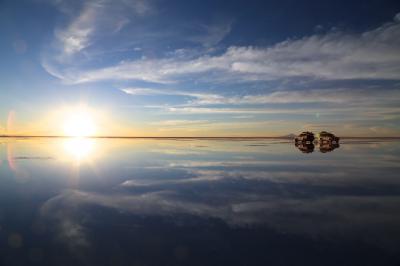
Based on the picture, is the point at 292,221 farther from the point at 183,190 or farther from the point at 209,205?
the point at 183,190

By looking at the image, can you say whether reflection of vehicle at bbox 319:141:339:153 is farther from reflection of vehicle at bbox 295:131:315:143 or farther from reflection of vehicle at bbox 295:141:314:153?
reflection of vehicle at bbox 295:131:315:143

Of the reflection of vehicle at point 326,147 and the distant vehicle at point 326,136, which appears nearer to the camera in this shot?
the reflection of vehicle at point 326,147

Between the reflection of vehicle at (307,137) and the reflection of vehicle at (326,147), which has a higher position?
the reflection of vehicle at (307,137)

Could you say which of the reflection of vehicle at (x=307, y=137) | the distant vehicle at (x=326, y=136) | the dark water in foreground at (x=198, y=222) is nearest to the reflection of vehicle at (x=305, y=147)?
the reflection of vehicle at (x=307, y=137)

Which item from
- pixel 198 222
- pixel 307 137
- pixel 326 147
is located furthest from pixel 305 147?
pixel 198 222

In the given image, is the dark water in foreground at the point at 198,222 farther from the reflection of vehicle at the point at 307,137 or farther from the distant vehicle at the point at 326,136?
the distant vehicle at the point at 326,136

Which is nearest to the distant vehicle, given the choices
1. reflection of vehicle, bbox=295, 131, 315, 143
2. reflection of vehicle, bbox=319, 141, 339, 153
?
reflection of vehicle, bbox=319, 141, 339, 153

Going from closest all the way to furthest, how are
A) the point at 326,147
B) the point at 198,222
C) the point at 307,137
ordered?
the point at 198,222
the point at 326,147
the point at 307,137

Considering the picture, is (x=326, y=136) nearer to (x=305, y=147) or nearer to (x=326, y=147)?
(x=326, y=147)

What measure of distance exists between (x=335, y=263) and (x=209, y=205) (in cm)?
666

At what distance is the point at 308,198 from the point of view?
14844mm

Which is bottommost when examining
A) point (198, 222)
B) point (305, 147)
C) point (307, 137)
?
point (198, 222)

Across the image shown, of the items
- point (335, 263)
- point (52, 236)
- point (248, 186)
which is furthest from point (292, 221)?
point (52, 236)

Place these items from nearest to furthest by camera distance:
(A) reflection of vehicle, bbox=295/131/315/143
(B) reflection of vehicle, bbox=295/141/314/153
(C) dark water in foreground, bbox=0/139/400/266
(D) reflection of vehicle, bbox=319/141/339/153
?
(C) dark water in foreground, bbox=0/139/400/266, (B) reflection of vehicle, bbox=295/141/314/153, (D) reflection of vehicle, bbox=319/141/339/153, (A) reflection of vehicle, bbox=295/131/315/143
